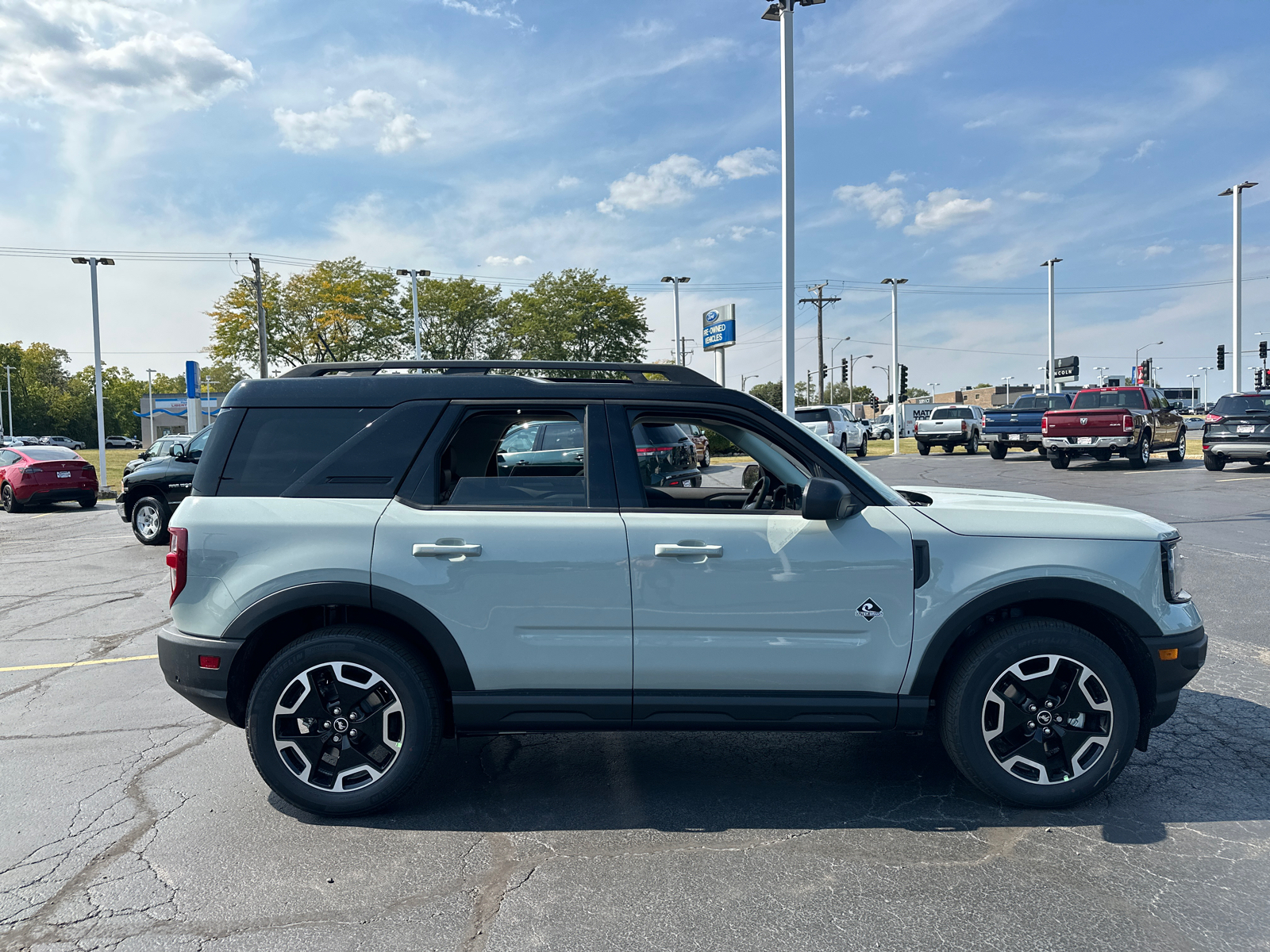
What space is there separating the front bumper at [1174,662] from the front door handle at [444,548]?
2.81 m

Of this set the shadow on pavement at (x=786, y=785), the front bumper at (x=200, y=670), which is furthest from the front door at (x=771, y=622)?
the front bumper at (x=200, y=670)

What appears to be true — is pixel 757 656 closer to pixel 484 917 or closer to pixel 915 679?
pixel 915 679

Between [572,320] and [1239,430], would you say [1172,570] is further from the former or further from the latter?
[572,320]

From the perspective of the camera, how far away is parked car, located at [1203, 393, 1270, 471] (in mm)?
19969

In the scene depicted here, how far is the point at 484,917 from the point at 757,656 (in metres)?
1.41

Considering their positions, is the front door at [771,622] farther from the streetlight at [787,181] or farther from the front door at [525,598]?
the streetlight at [787,181]

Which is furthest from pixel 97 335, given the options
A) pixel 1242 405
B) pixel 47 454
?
pixel 1242 405

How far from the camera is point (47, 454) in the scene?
67.1 feet

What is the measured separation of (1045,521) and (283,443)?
3.28m

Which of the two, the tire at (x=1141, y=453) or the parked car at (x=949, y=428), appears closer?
the tire at (x=1141, y=453)

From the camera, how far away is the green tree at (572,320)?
160ft

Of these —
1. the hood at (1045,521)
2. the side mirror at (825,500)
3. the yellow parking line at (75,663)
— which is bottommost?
the yellow parking line at (75,663)

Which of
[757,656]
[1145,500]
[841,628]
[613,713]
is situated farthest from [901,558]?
[1145,500]

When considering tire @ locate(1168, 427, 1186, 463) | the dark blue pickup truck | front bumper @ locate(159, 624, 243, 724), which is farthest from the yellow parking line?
the dark blue pickup truck
